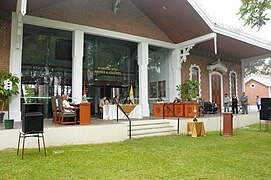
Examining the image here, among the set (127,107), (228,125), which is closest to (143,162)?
(127,107)

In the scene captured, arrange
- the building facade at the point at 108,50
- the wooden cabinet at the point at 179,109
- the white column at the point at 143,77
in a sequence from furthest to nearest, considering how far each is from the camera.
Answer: the white column at the point at 143,77, the wooden cabinet at the point at 179,109, the building facade at the point at 108,50

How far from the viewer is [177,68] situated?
11875 millimetres

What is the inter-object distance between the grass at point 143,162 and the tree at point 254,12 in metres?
2.60

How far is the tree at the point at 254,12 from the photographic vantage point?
12.5 feet

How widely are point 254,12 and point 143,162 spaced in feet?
11.1

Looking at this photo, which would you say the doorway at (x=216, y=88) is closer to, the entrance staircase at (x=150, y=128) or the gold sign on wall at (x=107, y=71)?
the gold sign on wall at (x=107, y=71)

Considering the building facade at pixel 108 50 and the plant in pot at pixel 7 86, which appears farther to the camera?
the building facade at pixel 108 50

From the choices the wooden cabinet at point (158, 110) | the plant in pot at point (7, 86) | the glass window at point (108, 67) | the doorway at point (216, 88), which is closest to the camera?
the plant in pot at point (7, 86)

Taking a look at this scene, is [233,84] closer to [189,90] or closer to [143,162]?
[189,90]

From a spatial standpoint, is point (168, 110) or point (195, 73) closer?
point (168, 110)

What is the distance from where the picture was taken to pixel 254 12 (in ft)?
13.0

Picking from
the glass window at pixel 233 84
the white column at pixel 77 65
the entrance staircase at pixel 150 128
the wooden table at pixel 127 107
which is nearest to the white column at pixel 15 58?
the white column at pixel 77 65

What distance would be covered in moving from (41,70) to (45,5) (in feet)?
8.87

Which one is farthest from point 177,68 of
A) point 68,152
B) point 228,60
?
point 68,152
